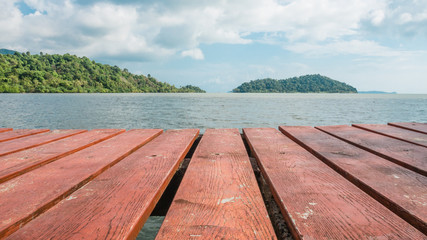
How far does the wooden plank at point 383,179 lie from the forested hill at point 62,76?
4373 inches

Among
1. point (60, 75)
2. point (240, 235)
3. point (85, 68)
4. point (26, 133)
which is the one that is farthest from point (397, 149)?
point (85, 68)

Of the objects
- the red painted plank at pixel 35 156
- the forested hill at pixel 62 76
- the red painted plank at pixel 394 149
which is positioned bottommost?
the red painted plank at pixel 35 156

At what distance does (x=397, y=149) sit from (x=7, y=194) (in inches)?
104

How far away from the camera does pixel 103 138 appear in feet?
8.65

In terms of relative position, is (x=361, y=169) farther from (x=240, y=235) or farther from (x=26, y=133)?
(x=26, y=133)

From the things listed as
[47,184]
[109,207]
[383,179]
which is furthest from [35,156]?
[383,179]

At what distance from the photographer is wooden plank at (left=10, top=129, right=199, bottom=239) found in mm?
883

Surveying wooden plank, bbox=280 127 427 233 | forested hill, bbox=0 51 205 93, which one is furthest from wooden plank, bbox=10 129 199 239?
forested hill, bbox=0 51 205 93

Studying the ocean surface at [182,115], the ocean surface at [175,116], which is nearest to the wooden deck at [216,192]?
the ocean surface at [175,116]

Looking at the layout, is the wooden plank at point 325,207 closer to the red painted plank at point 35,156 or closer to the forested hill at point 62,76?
the red painted plank at point 35,156

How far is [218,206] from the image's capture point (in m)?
1.06

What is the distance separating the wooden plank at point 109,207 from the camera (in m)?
0.88

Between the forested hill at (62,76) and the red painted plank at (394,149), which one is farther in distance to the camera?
the forested hill at (62,76)

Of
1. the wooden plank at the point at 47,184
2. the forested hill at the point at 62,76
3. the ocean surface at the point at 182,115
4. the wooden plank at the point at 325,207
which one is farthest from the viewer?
the forested hill at the point at 62,76
